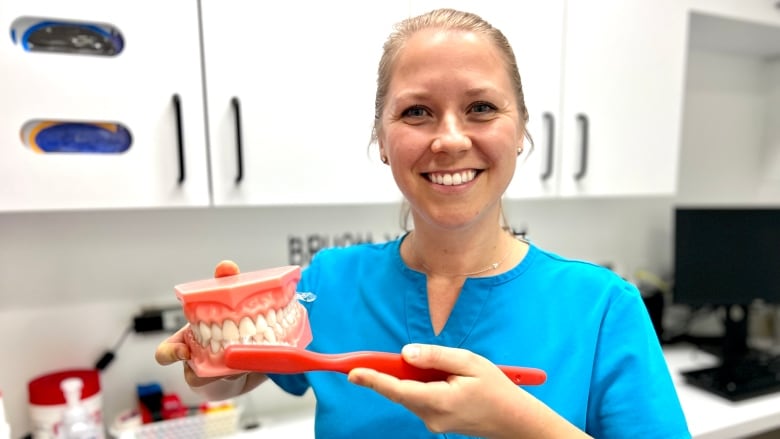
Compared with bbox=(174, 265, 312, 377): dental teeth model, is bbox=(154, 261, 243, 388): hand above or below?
below

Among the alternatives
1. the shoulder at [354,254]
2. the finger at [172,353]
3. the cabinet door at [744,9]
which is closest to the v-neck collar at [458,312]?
the shoulder at [354,254]

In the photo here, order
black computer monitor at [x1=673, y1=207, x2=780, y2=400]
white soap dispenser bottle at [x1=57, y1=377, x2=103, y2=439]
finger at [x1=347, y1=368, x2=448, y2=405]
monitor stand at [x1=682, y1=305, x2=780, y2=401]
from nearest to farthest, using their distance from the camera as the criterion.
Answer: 1. finger at [x1=347, y1=368, x2=448, y2=405]
2. white soap dispenser bottle at [x1=57, y1=377, x2=103, y2=439]
3. monitor stand at [x1=682, y1=305, x2=780, y2=401]
4. black computer monitor at [x1=673, y1=207, x2=780, y2=400]

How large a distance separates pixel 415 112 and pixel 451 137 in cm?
9

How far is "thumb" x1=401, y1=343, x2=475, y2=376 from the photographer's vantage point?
1.81 ft

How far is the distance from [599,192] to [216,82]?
1219mm

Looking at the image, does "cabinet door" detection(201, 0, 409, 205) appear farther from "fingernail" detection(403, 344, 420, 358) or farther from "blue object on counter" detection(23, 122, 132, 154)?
"fingernail" detection(403, 344, 420, 358)

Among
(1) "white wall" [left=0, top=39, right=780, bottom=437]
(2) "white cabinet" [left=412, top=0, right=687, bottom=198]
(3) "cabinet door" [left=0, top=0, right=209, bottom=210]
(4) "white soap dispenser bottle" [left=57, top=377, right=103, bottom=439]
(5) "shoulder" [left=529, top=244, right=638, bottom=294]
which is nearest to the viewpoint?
(5) "shoulder" [left=529, top=244, right=638, bottom=294]

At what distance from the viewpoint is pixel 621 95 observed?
1609 millimetres

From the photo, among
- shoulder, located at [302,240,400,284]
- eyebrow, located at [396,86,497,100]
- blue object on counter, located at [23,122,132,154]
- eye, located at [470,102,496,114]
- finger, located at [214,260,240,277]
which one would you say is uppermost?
eyebrow, located at [396,86,497,100]

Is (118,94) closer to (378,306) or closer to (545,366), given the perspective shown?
(378,306)

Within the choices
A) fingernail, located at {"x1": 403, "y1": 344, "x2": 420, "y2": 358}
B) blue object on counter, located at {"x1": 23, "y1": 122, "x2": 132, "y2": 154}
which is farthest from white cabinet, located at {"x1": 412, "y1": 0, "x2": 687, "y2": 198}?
fingernail, located at {"x1": 403, "y1": 344, "x2": 420, "y2": 358}

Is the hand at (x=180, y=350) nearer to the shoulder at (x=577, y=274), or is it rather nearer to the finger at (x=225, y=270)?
the finger at (x=225, y=270)

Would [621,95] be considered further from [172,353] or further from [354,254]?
[172,353]

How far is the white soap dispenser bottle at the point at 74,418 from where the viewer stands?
49.0 inches
